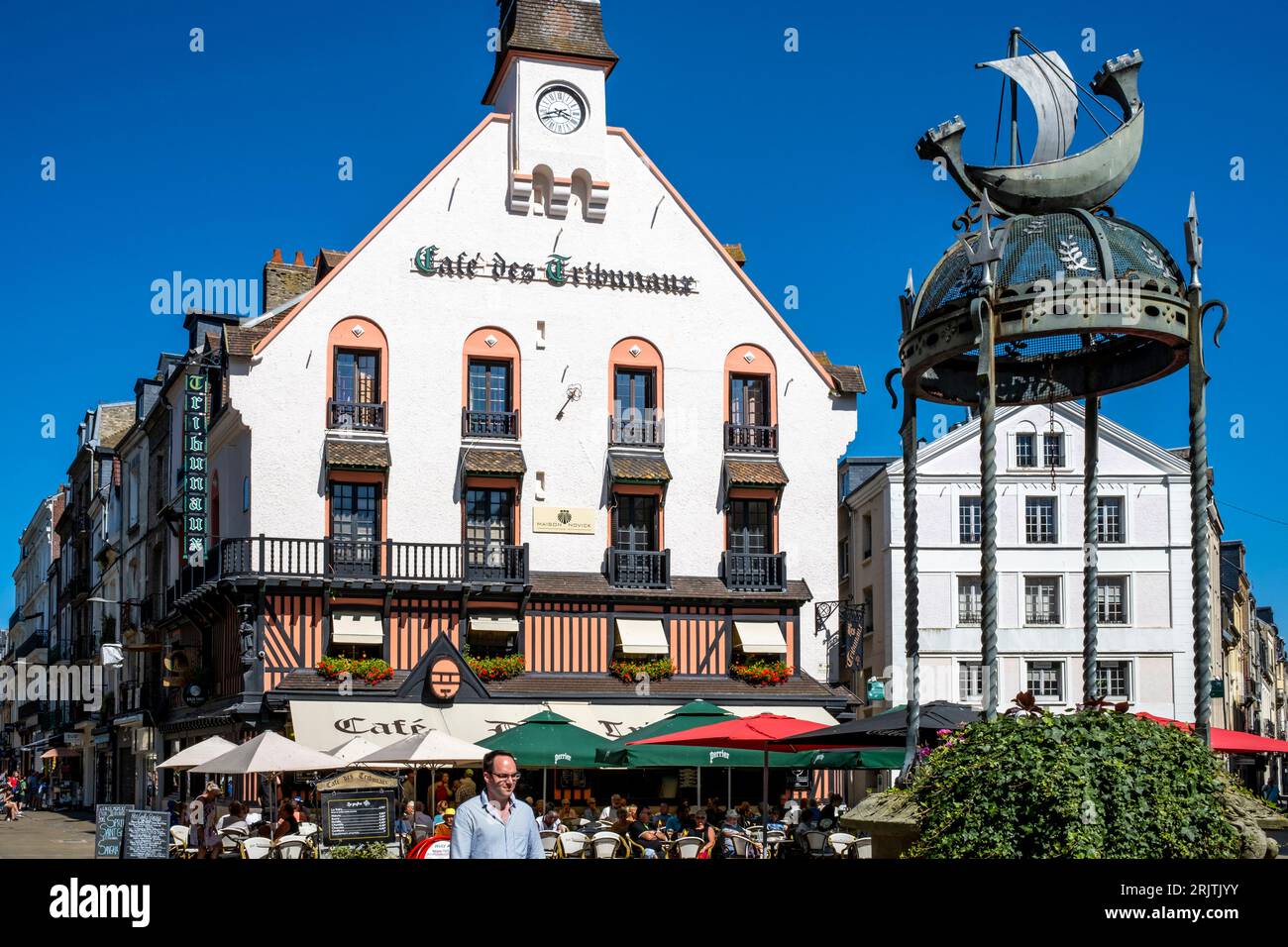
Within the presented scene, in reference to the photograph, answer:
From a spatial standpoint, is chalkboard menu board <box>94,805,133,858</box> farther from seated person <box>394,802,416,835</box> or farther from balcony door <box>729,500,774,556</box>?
balcony door <box>729,500,774,556</box>

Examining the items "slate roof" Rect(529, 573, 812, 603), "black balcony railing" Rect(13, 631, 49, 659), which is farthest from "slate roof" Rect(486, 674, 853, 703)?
"black balcony railing" Rect(13, 631, 49, 659)

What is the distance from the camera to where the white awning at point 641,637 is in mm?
36312

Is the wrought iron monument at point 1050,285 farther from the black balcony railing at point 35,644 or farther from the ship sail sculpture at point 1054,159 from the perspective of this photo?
the black balcony railing at point 35,644

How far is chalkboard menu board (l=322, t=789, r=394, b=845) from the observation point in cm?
2152

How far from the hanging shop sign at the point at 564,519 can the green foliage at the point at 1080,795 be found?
26880mm

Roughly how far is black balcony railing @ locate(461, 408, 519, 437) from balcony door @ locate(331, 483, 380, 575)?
8.81 ft

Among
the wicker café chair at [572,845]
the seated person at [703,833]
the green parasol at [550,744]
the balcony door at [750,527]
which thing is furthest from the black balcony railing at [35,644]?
the wicker café chair at [572,845]

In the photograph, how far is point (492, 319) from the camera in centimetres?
3734

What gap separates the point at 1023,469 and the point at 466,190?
2033 centimetres

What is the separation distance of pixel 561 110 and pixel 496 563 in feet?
36.0

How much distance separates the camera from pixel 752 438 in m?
39.0
